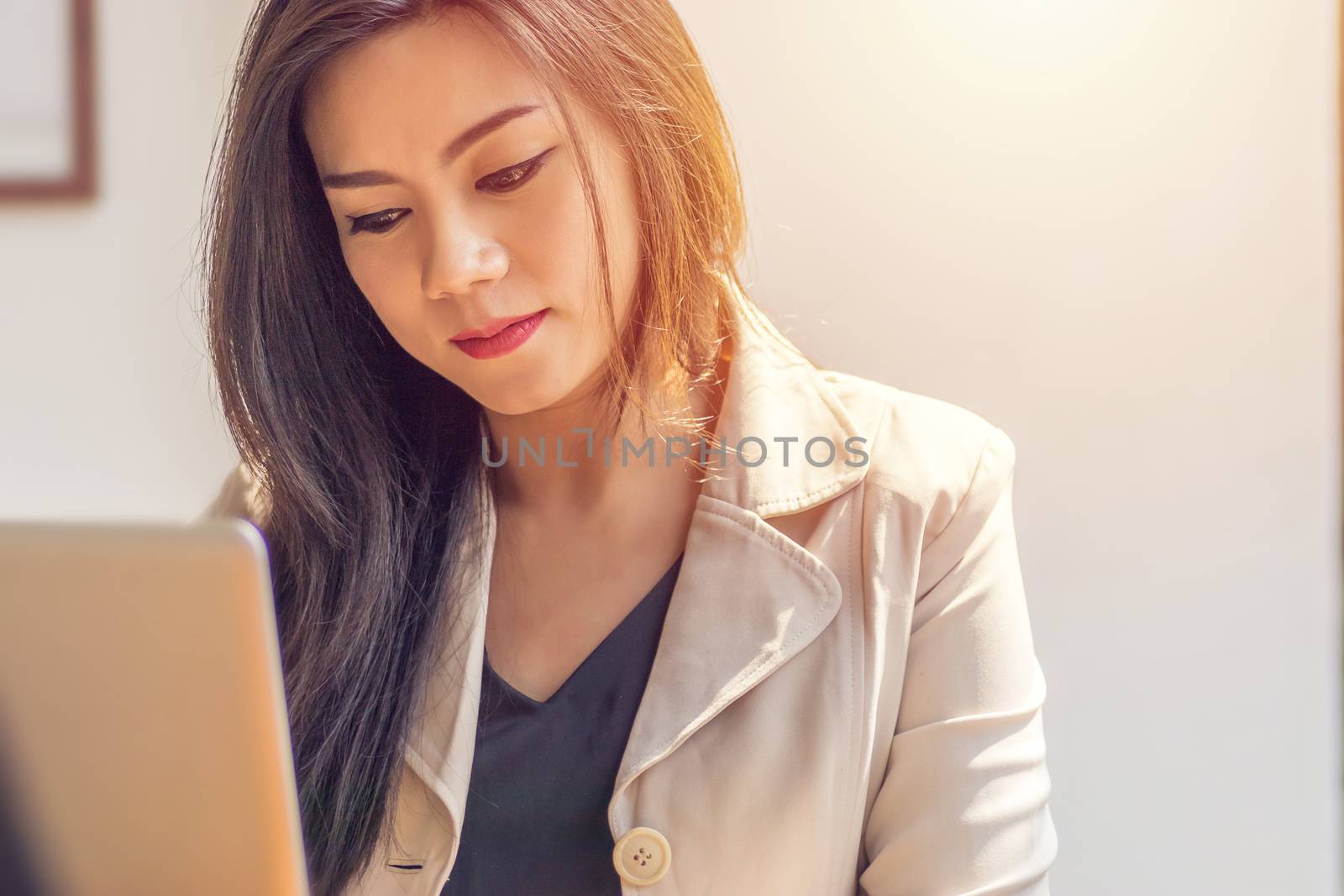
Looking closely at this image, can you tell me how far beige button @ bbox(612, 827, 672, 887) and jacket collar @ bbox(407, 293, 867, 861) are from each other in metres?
0.01

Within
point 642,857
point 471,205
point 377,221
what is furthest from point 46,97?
point 642,857

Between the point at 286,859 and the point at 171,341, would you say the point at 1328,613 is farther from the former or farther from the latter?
the point at 171,341

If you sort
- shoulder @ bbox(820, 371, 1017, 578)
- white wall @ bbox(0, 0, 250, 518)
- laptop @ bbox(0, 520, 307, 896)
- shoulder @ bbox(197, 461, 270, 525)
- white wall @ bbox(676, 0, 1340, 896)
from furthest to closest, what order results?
white wall @ bbox(0, 0, 250, 518) < shoulder @ bbox(197, 461, 270, 525) < white wall @ bbox(676, 0, 1340, 896) < shoulder @ bbox(820, 371, 1017, 578) < laptop @ bbox(0, 520, 307, 896)

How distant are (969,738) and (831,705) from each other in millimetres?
115

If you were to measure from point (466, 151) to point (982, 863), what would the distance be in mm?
700

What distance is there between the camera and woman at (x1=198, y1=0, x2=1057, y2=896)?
92cm

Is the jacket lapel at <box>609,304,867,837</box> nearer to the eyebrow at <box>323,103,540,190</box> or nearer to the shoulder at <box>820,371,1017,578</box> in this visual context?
the shoulder at <box>820,371,1017,578</box>

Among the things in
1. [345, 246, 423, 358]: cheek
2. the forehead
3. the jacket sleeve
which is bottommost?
the jacket sleeve

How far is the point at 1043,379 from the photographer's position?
46.4 inches

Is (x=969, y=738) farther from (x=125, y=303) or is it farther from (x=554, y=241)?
(x=125, y=303)

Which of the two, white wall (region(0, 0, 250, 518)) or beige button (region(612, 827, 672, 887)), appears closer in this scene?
beige button (region(612, 827, 672, 887))

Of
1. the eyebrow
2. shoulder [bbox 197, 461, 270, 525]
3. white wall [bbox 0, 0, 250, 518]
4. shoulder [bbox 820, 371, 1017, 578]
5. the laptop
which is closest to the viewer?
the laptop

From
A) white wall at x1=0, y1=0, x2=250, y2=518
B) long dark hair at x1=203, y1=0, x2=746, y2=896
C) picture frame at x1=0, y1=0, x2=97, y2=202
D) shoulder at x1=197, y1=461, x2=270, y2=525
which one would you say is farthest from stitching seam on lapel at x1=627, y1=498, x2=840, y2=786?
picture frame at x1=0, y1=0, x2=97, y2=202

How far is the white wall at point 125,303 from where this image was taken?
1406 millimetres
